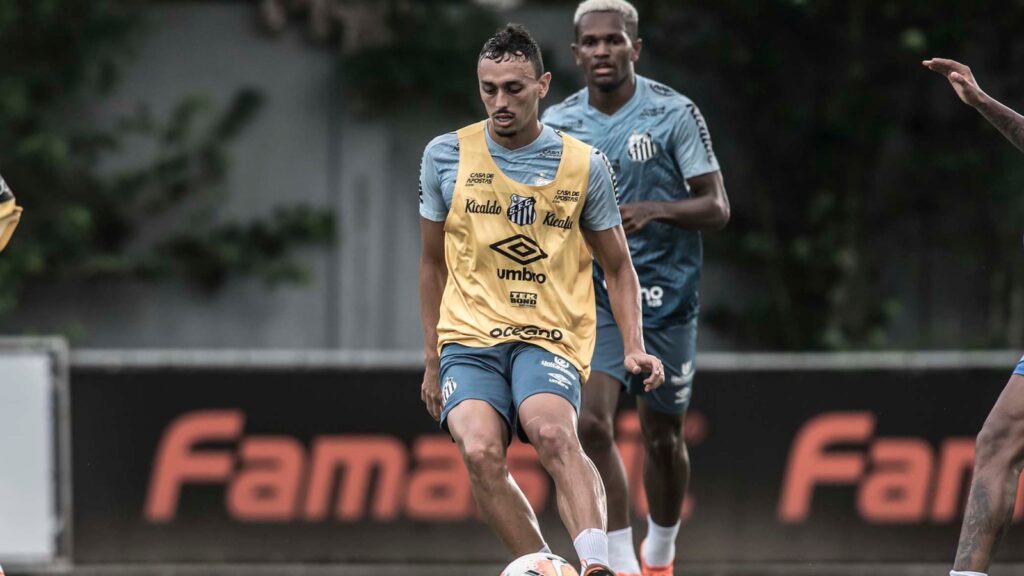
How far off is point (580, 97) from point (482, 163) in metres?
1.56

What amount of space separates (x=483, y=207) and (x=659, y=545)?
2.63 m

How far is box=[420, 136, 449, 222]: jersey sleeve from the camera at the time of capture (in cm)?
658

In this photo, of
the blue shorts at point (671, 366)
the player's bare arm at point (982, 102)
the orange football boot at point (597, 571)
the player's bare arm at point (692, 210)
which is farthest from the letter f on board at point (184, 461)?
the player's bare arm at point (982, 102)

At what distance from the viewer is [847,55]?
17.4m

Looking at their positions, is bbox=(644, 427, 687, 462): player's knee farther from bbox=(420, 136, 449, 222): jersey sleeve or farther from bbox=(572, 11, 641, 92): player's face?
bbox=(420, 136, 449, 222): jersey sleeve

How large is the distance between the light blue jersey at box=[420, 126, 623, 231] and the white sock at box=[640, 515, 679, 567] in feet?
7.49

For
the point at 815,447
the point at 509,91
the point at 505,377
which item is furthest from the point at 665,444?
the point at 815,447

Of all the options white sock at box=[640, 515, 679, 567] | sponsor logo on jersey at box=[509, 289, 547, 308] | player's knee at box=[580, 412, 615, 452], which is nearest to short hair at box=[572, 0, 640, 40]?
sponsor logo on jersey at box=[509, 289, 547, 308]

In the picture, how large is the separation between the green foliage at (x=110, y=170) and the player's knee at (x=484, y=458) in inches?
435

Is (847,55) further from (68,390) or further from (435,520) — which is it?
(68,390)

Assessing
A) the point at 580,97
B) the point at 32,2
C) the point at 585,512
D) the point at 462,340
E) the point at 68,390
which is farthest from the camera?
the point at 32,2

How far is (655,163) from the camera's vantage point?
777 centimetres

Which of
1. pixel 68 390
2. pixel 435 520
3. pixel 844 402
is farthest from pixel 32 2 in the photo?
pixel 844 402

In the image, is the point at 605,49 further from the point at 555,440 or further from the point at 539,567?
the point at 539,567
